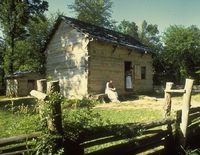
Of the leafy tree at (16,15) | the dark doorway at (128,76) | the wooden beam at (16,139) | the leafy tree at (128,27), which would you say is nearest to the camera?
the wooden beam at (16,139)

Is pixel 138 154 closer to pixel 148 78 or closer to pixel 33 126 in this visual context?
pixel 33 126

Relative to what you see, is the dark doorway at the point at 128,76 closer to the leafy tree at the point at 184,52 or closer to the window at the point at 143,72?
the window at the point at 143,72

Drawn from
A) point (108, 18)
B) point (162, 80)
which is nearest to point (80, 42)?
point (162, 80)

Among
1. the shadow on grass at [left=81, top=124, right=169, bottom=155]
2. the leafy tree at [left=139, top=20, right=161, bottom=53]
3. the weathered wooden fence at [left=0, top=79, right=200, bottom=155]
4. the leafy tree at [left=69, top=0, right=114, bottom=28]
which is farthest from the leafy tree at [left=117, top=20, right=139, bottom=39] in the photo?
the shadow on grass at [left=81, top=124, right=169, bottom=155]

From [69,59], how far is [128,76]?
17.8 feet

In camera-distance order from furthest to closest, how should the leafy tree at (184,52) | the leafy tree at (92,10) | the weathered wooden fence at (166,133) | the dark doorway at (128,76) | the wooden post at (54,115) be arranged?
the leafy tree at (92,10), the leafy tree at (184,52), the dark doorway at (128,76), the weathered wooden fence at (166,133), the wooden post at (54,115)

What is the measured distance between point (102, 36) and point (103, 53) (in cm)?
136

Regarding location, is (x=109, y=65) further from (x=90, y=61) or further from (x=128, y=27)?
(x=128, y=27)

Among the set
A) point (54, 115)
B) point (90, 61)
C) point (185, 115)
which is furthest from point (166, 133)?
point (90, 61)

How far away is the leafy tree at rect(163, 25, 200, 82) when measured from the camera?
4447 centimetres

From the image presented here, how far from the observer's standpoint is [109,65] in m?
23.2

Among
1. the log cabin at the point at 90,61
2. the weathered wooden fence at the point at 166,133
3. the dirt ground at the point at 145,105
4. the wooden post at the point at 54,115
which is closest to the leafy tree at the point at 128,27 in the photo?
the log cabin at the point at 90,61

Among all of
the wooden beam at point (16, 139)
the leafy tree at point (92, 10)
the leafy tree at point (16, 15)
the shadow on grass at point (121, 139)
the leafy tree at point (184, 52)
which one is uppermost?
the leafy tree at point (92, 10)

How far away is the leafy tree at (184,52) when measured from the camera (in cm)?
4447
